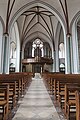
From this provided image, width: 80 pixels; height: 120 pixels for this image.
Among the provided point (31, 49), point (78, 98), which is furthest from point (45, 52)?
point (78, 98)

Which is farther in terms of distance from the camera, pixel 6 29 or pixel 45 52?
pixel 45 52

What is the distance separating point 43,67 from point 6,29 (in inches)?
656

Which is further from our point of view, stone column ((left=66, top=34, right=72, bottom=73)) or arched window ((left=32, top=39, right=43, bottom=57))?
arched window ((left=32, top=39, right=43, bottom=57))

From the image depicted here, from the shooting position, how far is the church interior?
10.7ft

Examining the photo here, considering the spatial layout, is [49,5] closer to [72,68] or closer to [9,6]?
[9,6]

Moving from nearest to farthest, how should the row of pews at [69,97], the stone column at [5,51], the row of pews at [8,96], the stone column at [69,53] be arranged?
the row of pews at [69,97] → the row of pews at [8,96] → the stone column at [5,51] → the stone column at [69,53]

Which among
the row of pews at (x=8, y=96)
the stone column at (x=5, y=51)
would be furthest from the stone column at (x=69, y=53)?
the row of pews at (x=8, y=96)

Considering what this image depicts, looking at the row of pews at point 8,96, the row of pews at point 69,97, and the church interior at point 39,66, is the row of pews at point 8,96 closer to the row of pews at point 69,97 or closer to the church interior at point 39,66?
the church interior at point 39,66

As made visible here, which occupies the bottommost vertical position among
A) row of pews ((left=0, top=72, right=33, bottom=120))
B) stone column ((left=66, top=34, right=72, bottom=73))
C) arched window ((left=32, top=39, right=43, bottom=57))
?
row of pews ((left=0, top=72, right=33, bottom=120))

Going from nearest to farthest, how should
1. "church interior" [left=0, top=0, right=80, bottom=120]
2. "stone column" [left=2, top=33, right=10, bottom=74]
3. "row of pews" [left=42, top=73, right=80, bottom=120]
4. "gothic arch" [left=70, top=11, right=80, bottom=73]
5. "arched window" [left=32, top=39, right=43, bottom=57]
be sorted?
"row of pews" [left=42, top=73, right=80, bottom=120], "church interior" [left=0, top=0, right=80, bottom=120], "stone column" [left=2, top=33, right=10, bottom=74], "gothic arch" [left=70, top=11, right=80, bottom=73], "arched window" [left=32, top=39, right=43, bottom=57]

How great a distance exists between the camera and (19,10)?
1441cm

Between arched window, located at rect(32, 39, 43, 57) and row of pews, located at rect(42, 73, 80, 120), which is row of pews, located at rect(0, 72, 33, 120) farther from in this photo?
arched window, located at rect(32, 39, 43, 57)

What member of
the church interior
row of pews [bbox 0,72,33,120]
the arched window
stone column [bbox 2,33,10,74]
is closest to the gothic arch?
the church interior

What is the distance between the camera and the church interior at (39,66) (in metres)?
3.25
